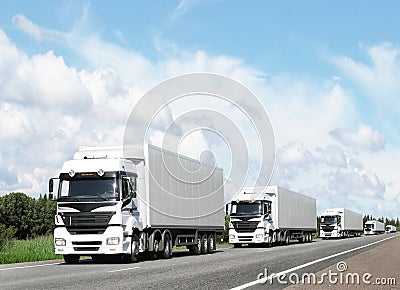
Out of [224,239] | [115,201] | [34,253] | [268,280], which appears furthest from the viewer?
[224,239]

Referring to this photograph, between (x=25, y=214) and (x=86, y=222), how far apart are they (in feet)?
285

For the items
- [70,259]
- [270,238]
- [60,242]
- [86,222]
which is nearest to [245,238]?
[270,238]

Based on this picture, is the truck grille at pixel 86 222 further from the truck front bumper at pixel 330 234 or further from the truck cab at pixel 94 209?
the truck front bumper at pixel 330 234

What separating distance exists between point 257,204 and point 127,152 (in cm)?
1816

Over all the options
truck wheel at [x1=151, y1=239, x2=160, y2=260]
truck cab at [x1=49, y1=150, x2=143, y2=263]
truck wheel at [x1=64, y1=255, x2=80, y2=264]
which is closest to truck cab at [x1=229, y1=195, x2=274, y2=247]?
truck wheel at [x1=151, y1=239, x2=160, y2=260]

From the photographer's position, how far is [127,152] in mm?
22641

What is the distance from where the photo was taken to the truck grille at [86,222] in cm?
2112

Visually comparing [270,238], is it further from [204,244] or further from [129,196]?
[129,196]

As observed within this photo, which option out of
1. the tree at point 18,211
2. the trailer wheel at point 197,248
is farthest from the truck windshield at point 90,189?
the tree at point 18,211

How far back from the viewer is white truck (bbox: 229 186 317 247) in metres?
39.1

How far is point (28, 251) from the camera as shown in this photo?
26.7m

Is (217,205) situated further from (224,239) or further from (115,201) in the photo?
(224,239)

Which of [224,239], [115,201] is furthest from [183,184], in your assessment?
[224,239]

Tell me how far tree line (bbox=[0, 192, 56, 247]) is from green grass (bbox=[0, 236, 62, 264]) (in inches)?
2923
